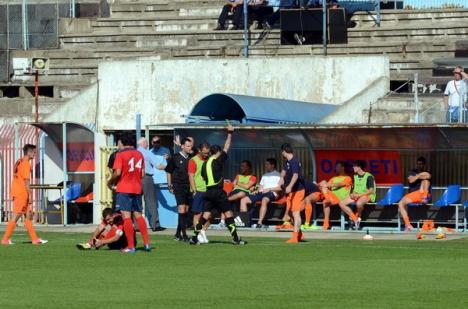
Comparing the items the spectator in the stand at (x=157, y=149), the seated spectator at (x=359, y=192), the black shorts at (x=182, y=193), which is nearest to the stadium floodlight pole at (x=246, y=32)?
the spectator in the stand at (x=157, y=149)

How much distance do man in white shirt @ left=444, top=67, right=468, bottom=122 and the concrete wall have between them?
2.50 m

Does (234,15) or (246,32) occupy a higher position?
(234,15)

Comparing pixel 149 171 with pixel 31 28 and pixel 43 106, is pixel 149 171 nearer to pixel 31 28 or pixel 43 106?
pixel 43 106

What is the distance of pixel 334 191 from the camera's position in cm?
2778

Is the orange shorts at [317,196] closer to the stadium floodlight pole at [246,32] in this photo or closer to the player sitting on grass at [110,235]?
the player sitting on grass at [110,235]

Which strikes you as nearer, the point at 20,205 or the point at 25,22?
the point at 20,205

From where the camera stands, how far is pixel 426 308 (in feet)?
44.4

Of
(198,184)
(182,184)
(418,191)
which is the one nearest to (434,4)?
(418,191)

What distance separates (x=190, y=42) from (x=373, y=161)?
10922mm

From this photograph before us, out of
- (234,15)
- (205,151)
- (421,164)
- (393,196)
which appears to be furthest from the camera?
(234,15)

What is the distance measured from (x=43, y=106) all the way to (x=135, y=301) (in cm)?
2132

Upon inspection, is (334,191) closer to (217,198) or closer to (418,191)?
(418,191)

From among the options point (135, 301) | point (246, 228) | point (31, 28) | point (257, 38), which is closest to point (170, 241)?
point (246, 228)

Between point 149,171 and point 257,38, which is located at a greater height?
point 257,38
